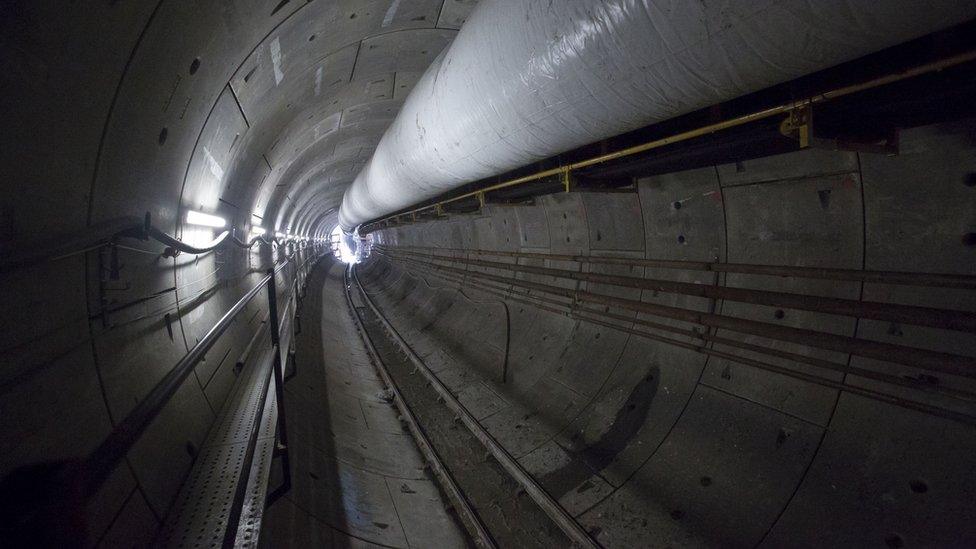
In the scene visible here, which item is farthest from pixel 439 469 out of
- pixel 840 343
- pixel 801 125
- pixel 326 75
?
pixel 326 75

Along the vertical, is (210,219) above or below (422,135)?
below

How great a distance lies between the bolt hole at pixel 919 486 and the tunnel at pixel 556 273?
22 millimetres

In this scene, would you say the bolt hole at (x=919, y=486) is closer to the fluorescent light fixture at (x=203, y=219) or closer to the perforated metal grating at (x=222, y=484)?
the perforated metal grating at (x=222, y=484)

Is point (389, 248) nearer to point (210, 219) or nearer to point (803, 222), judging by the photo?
point (210, 219)

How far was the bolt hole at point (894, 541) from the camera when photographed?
2093 millimetres

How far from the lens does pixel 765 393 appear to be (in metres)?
2.83

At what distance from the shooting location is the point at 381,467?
13.6 feet

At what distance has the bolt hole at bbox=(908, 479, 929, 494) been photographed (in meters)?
2.09

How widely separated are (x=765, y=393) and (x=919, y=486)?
2.80ft

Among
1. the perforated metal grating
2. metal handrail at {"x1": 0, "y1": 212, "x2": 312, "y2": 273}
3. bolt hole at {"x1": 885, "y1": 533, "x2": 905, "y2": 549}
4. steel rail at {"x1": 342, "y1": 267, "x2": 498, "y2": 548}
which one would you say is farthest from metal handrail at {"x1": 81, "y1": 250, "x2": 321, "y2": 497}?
bolt hole at {"x1": 885, "y1": 533, "x2": 905, "y2": 549}

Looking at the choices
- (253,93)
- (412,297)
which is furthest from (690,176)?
(412,297)

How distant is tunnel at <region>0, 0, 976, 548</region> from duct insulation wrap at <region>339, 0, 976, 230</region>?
0.01 m

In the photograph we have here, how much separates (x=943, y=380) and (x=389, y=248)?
57.4 feet

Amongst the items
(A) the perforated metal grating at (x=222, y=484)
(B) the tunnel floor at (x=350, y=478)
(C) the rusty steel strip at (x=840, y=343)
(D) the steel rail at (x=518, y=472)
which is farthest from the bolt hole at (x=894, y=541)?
(A) the perforated metal grating at (x=222, y=484)
